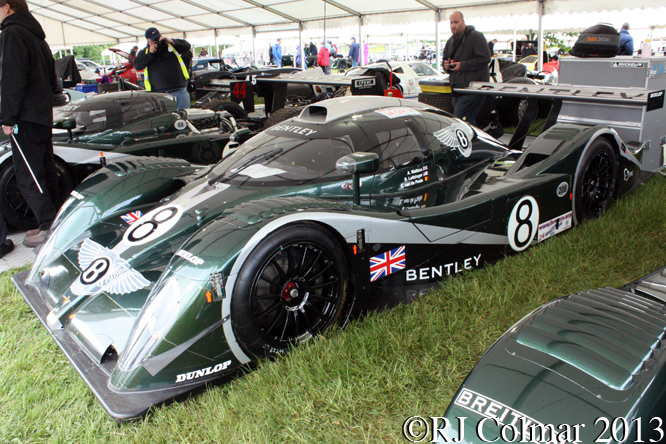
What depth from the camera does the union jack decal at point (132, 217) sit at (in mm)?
3160

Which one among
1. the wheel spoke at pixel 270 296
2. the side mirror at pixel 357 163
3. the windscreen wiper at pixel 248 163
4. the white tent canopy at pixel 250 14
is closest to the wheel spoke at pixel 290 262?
the wheel spoke at pixel 270 296

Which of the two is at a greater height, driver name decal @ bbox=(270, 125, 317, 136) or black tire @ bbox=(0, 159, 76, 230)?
driver name decal @ bbox=(270, 125, 317, 136)

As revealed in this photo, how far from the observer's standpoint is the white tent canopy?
11312mm

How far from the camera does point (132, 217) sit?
126 inches

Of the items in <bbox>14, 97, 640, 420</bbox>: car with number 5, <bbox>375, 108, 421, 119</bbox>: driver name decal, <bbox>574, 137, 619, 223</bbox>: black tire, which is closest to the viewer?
<bbox>14, 97, 640, 420</bbox>: car with number 5

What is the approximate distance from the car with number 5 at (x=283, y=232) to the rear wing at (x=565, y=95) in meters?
0.35

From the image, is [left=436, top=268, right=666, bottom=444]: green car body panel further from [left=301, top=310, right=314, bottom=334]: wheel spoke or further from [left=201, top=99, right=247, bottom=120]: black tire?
[left=201, top=99, right=247, bottom=120]: black tire

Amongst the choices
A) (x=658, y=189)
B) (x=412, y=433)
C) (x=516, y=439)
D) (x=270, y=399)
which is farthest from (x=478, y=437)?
(x=658, y=189)

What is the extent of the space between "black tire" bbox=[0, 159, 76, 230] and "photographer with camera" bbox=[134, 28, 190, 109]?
7.00ft

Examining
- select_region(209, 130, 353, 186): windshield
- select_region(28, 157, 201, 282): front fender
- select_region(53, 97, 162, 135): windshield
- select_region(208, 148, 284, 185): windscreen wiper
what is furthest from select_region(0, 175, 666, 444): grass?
select_region(53, 97, 162, 135): windshield

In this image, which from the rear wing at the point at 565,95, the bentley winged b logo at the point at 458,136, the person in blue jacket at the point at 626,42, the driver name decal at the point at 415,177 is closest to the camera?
the driver name decal at the point at 415,177

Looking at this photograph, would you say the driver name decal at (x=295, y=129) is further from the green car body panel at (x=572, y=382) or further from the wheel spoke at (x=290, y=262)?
the green car body panel at (x=572, y=382)

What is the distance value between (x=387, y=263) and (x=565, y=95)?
267cm

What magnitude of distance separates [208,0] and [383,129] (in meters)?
15.4
